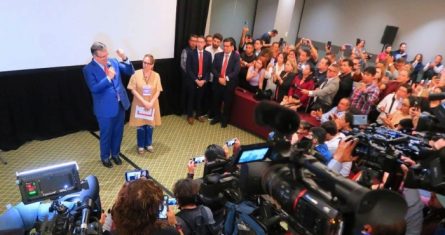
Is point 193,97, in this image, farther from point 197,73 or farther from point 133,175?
point 133,175

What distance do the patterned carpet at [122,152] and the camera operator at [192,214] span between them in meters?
1.47

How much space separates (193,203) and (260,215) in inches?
25.3

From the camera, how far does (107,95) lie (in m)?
3.45

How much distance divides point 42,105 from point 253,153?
3.63 meters

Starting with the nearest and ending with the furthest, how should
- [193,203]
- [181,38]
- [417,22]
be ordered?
[193,203] < [181,38] < [417,22]

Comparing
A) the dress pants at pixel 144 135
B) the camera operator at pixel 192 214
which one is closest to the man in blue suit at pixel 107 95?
the dress pants at pixel 144 135

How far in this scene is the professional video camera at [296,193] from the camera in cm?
85

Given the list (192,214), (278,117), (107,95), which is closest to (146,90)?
(107,95)

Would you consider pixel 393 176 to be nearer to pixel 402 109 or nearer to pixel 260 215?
pixel 260 215

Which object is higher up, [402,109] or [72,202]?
[402,109]

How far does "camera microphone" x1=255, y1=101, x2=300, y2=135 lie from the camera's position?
4.27 feet

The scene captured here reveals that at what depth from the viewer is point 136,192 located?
1473 millimetres

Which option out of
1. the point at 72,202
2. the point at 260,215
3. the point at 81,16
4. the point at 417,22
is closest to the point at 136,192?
the point at 260,215

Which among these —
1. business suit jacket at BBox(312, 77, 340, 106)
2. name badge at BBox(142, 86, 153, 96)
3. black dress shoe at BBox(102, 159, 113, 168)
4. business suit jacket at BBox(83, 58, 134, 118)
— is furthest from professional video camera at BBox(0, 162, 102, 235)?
business suit jacket at BBox(312, 77, 340, 106)
